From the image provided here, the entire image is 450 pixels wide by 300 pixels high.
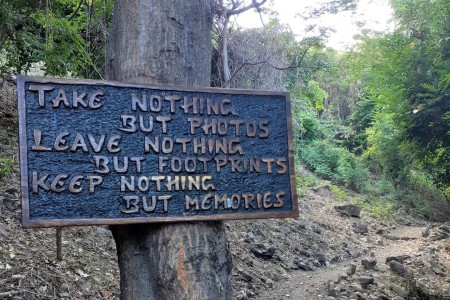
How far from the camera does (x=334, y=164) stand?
20.6 metres

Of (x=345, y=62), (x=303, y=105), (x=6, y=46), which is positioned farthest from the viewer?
(x=345, y=62)

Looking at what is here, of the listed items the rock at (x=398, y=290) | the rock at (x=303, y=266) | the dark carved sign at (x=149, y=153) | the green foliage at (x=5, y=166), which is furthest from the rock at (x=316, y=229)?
the dark carved sign at (x=149, y=153)

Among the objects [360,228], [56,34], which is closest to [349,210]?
[360,228]

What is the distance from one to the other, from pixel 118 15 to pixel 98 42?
5.41 meters

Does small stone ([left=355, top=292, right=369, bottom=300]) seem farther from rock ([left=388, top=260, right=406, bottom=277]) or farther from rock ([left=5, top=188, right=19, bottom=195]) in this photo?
rock ([left=5, top=188, right=19, bottom=195])

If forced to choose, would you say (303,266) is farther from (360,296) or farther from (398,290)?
(360,296)

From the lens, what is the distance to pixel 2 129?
27.8 ft

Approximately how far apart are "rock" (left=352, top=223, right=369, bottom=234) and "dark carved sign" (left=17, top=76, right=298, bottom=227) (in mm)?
11193

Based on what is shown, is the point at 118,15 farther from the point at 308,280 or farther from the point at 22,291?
the point at 308,280

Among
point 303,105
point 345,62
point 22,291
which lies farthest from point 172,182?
point 345,62

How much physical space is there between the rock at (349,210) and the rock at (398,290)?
7882 mm

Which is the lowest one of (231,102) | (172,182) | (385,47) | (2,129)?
(172,182)

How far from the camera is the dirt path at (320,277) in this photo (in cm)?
746

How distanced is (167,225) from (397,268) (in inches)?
271
